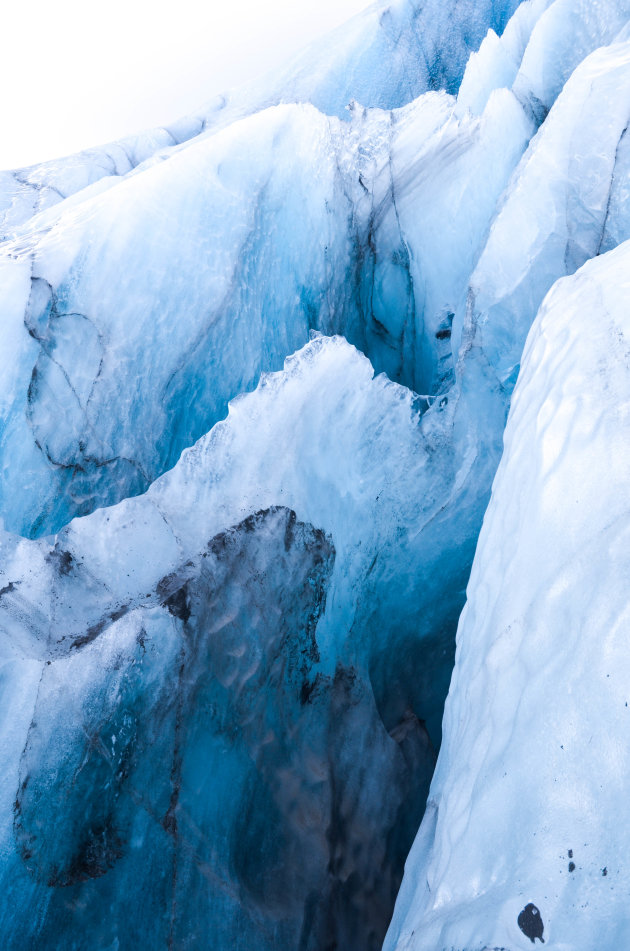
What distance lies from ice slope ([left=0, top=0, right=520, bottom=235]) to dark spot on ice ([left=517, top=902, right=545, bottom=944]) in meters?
1.84

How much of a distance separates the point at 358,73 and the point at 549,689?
187 centimetres

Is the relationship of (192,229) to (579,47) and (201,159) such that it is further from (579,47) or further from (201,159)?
(579,47)

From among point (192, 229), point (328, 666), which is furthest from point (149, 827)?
point (192, 229)

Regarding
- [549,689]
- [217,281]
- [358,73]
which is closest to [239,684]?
[549,689]

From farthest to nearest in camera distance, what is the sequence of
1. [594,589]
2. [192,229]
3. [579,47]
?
1. [579,47]
2. [192,229]
3. [594,589]

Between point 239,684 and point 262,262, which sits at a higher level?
point 262,262

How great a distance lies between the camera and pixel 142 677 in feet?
2.76

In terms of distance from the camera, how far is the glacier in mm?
589

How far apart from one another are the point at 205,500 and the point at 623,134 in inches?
32.1

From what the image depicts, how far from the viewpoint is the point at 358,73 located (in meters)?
1.94

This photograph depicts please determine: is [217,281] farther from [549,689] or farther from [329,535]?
[549,689]

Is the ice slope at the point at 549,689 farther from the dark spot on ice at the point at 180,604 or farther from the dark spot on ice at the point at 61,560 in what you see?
the dark spot on ice at the point at 61,560

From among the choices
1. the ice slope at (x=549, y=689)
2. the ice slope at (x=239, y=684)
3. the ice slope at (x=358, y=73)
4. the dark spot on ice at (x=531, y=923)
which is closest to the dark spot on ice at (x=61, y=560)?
the ice slope at (x=239, y=684)

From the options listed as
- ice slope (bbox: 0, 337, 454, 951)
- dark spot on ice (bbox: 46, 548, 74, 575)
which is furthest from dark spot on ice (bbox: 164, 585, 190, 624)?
dark spot on ice (bbox: 46, 548, 74, 575)
